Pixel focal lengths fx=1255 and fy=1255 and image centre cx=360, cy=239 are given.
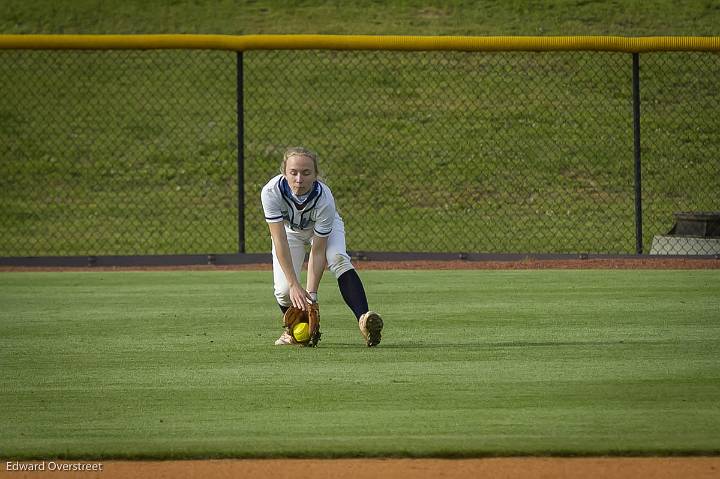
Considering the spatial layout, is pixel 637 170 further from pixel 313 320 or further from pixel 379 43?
pixel 313 320

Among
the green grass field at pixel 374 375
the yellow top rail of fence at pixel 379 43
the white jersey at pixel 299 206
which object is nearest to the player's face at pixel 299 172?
the white jersey at pixel 299 206

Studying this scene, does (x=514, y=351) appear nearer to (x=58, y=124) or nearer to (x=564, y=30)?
(x=58, y=124)

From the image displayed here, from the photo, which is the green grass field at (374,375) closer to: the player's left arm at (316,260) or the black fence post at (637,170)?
the player's left arm at (316,260)

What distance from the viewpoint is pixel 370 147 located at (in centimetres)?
2098

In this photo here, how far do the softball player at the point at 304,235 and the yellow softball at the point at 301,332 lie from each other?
0.11m

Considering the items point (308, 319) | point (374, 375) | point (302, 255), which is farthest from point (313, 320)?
point (374, 375)

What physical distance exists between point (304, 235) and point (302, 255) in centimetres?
15

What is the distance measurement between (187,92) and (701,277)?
1489 centimetres

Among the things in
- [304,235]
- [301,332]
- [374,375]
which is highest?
[304,235]

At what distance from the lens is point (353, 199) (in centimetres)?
1927

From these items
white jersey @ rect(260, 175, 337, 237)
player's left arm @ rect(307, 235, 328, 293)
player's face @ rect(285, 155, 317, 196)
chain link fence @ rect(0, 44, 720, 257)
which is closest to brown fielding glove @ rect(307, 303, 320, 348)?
player's left arm @ rect(307, 235, 328, 293)

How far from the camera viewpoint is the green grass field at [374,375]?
15.7ft

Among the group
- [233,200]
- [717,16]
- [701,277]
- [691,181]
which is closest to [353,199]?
[233,200]

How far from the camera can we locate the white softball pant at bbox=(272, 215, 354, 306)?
7.21 metres
